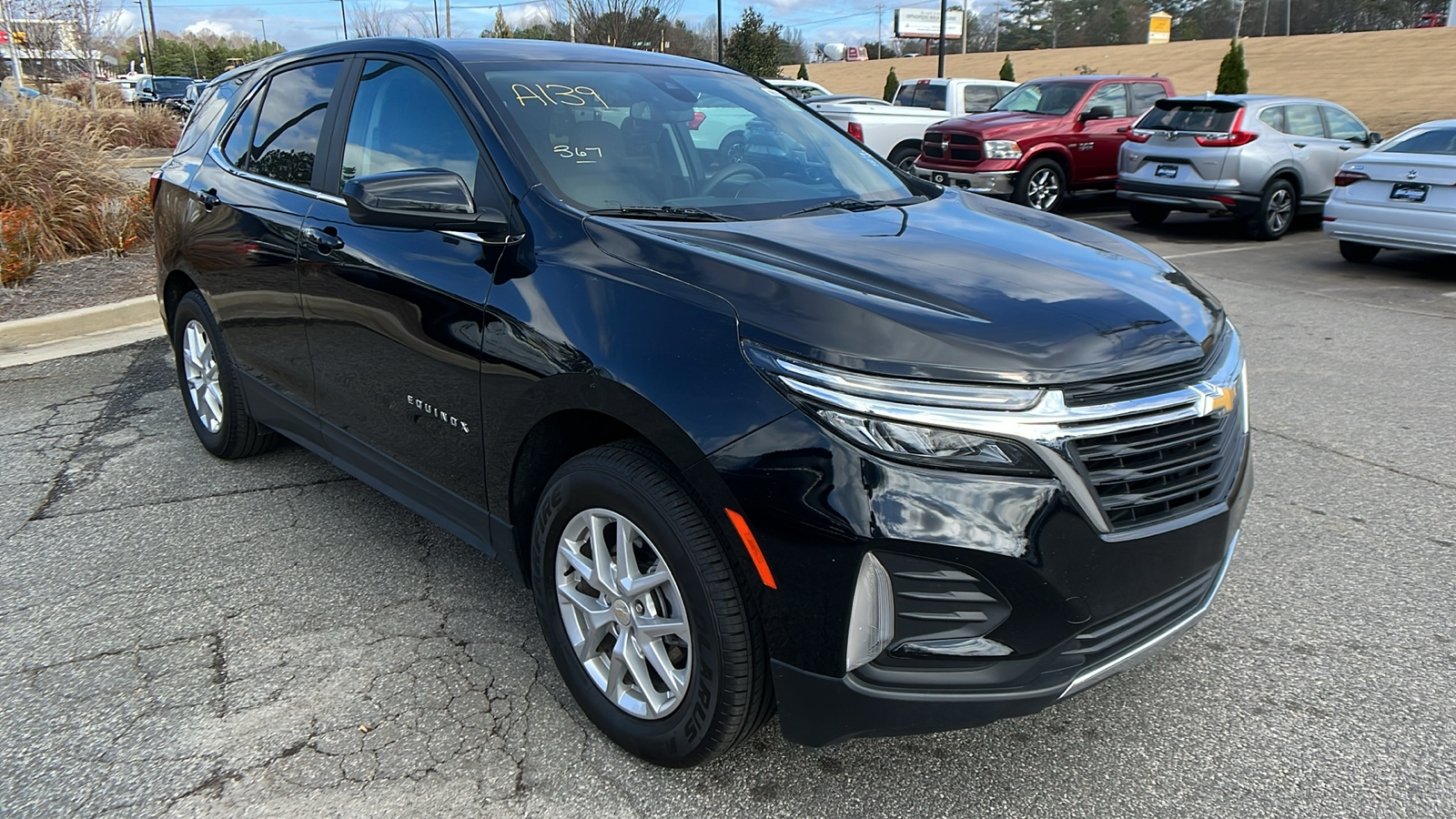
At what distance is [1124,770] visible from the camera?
2.51 m

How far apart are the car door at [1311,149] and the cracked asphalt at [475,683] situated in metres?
8.93

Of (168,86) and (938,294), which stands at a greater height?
(168,86)

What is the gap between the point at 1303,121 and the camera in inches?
492

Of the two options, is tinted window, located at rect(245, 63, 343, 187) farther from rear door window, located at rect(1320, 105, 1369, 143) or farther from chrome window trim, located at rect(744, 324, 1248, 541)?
rear door window, located at rect(1320, 105, 1369, 143)

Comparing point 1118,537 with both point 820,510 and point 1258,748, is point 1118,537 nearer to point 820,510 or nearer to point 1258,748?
point 820,510

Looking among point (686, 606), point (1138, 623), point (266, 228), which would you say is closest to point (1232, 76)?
point (266, 228)

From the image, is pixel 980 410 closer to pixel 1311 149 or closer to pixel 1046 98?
pixel 1311 149

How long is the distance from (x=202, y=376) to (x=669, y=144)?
279 centimetres

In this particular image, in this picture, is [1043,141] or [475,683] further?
[1043,141]

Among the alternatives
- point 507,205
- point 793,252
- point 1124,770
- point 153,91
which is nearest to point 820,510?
point 793,252

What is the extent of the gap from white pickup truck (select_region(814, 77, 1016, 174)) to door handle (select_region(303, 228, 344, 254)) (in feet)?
40.6

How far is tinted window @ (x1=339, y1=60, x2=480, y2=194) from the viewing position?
3.05 m

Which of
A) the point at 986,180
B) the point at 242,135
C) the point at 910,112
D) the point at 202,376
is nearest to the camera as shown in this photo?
the point at 242,135

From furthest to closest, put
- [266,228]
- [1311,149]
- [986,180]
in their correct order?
[986,180]
[1311,149]
[266,228]
